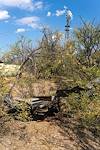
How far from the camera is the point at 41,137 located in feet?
50.0

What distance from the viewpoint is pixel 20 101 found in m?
14.5

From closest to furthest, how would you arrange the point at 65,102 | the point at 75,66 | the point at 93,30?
the point at 65,102 → the point at 75,66 → the point at 93,30

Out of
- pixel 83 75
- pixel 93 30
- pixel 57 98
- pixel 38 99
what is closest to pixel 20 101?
pixel 38 99

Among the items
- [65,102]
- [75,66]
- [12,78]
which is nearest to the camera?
[12,78]

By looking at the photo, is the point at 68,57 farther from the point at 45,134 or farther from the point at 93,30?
the point at 93,30

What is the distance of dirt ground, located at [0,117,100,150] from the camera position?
1439 centimetres

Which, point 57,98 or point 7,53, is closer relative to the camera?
point 7,53

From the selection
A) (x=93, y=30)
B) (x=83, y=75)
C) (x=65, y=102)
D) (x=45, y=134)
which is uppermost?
(x=93, y=30)

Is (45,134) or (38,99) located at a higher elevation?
(38,99)

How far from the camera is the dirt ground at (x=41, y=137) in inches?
567

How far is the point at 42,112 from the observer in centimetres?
1633

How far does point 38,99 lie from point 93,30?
63.3 ft

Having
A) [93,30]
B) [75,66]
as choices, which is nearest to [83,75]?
[75,66]

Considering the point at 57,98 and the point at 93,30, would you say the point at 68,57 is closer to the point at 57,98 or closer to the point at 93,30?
the point at 57,98
